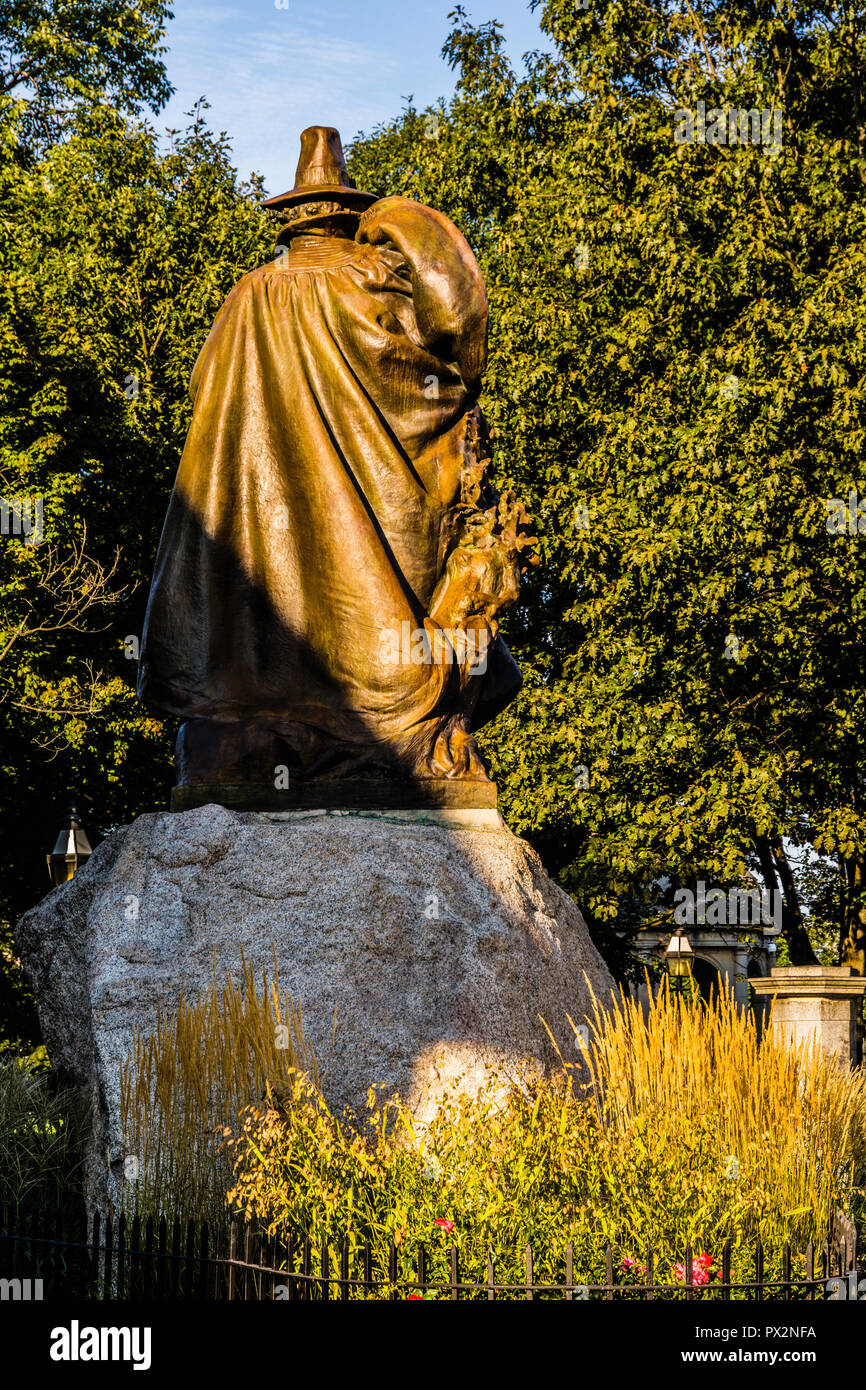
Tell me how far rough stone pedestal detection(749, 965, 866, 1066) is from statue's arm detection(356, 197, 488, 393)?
10.6 m

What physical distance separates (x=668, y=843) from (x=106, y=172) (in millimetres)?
12372

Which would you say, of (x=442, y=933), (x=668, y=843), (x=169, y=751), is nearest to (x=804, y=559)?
(x=668, y=843)

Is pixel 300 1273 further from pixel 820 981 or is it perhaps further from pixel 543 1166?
pixel 820 981

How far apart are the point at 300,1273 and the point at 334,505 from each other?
3325 millimetres

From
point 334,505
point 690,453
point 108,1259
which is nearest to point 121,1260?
point 108,1259

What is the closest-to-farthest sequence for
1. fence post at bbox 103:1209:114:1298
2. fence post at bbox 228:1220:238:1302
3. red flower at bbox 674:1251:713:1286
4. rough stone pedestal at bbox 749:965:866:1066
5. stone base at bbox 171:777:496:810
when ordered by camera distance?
red flower at bbox 674:1251:713:1286 < fence post at bbox 228:1220:238:1302 < fence post at bbox 103:1209:114:1298 < stone base at bbox 171:777:496:810 < rough stone pedestal at bbox 749:965:866:1066

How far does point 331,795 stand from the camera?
6543 millimetres

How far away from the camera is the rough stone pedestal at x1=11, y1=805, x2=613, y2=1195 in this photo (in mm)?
5805

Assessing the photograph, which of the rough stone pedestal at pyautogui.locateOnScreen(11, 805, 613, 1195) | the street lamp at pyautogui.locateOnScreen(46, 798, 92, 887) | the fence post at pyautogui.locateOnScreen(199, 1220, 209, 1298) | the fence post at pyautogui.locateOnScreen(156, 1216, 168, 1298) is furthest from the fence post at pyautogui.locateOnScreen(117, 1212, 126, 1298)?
the street lamp at pyautogui.locateOnScreen(46, 798, 92, 887)

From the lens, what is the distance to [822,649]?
16609 millimetres

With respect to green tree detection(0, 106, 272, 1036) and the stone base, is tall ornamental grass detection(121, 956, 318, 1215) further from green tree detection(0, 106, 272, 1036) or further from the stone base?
green tree detection(0, 106, 272, 1036)

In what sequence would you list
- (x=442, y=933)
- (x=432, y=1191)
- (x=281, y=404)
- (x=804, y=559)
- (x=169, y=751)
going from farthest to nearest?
(x=169, y=751) → (x=804, y=559) → (x=281, y=404) → (x=442, y=933) → (x=432, y=1191)

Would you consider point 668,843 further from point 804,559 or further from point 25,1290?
point 25,1290

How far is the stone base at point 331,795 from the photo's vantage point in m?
6.54
